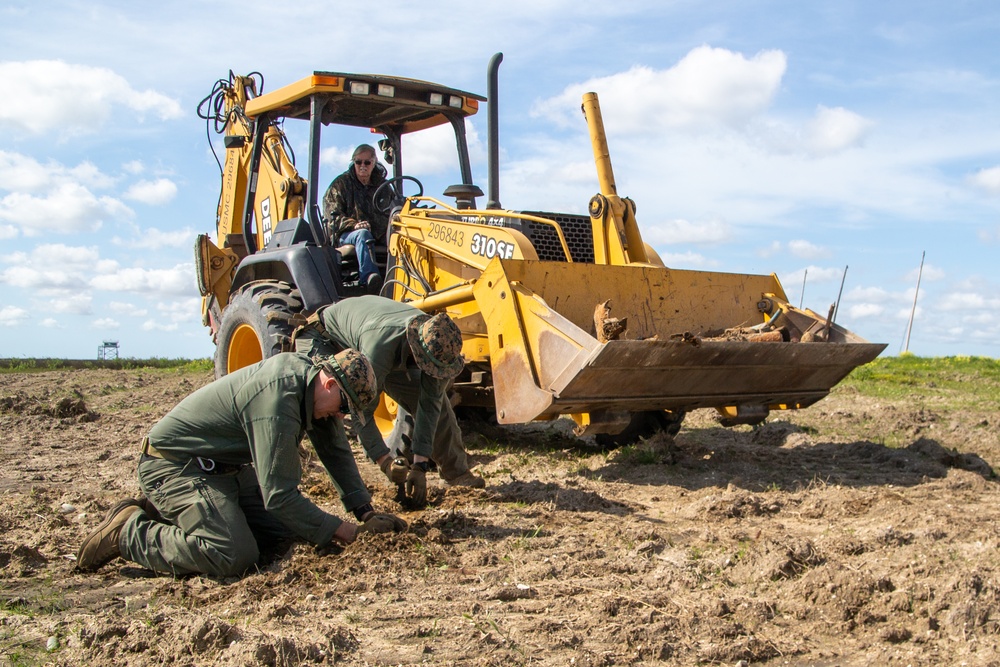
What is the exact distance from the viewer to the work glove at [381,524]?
14.7 ft

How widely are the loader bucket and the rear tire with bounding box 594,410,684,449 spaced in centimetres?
73

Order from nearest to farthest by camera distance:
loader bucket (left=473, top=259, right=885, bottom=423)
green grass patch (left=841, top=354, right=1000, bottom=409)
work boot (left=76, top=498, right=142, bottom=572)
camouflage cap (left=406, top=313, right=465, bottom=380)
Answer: work boot (left=76, top=498, right=142, bottom=572), camouflage cap (left=406, top=313, right=465, bottom=380), loader bucket (left=473, top=259, right=885, bottom=423), green grass patch (left=841, top=354, right=1000, bottom=409)

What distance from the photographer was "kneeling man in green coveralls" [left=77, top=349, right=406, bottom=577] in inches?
167

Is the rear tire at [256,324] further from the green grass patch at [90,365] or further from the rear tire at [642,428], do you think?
the green grass patch at [90,365]

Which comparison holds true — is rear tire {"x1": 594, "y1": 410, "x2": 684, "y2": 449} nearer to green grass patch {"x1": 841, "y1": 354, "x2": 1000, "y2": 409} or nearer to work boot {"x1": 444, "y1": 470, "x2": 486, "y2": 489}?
work boot {"x1": 444, "y1": 470, "x2": 486, "y2": 489}

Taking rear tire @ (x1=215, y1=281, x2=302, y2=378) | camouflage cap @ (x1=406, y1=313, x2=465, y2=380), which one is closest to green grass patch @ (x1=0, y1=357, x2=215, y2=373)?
rear tire @ (x1=215, y1=281, x2=302, y2=378)

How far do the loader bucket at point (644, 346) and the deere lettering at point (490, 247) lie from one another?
444 mm

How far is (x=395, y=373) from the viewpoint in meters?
5.96

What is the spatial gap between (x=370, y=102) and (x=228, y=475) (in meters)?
4.50

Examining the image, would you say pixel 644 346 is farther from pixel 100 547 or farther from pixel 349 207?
pixel 349 207

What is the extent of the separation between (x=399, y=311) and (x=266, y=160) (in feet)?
13.0

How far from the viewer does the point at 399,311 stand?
5.67 meters

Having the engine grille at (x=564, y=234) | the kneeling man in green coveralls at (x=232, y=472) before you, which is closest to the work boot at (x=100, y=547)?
the kneeling man in green coveralls at (x=232, y=472)

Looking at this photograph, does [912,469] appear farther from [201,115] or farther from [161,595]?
[201,115]
